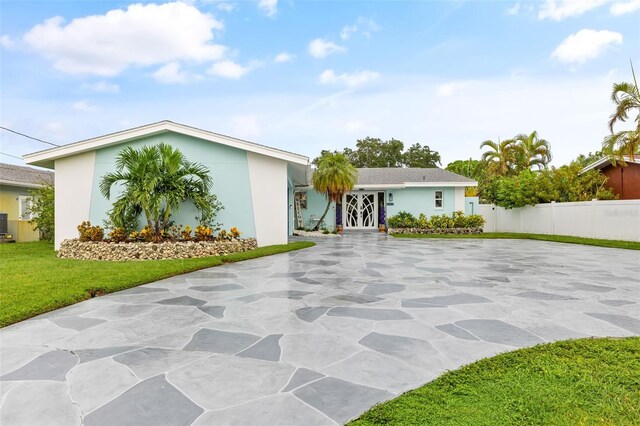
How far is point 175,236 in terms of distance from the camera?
1118 cm

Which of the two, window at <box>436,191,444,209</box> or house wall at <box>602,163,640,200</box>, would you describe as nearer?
house wall at <box>602,163,640,200</box>

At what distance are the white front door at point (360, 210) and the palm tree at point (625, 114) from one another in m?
11.9

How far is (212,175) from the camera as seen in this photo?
12492 millimetres

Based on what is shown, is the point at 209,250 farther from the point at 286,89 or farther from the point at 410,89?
the point at 410,89

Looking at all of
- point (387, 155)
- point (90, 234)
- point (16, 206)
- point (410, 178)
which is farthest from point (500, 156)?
point (16, 206)

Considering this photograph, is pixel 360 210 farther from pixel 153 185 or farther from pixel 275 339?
pixel 275 339

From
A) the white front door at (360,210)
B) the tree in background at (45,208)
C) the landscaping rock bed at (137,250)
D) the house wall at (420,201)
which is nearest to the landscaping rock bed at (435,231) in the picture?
the house wall at (420,201)

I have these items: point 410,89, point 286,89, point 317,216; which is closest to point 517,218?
point 410,89

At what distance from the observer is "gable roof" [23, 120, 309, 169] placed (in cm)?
1179

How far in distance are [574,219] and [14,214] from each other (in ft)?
83.8

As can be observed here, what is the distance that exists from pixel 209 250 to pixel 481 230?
1551 cm

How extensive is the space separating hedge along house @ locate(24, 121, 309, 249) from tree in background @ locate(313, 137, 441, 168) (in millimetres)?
29789

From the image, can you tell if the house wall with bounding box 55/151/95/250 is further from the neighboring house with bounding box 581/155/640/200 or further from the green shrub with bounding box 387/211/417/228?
the neighboring house with bounding box 581/155/640/200

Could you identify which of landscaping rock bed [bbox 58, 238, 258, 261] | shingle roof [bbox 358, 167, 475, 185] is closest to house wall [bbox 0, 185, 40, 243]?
landscaping rock bed [bbox 58, 238, 258, 261]
